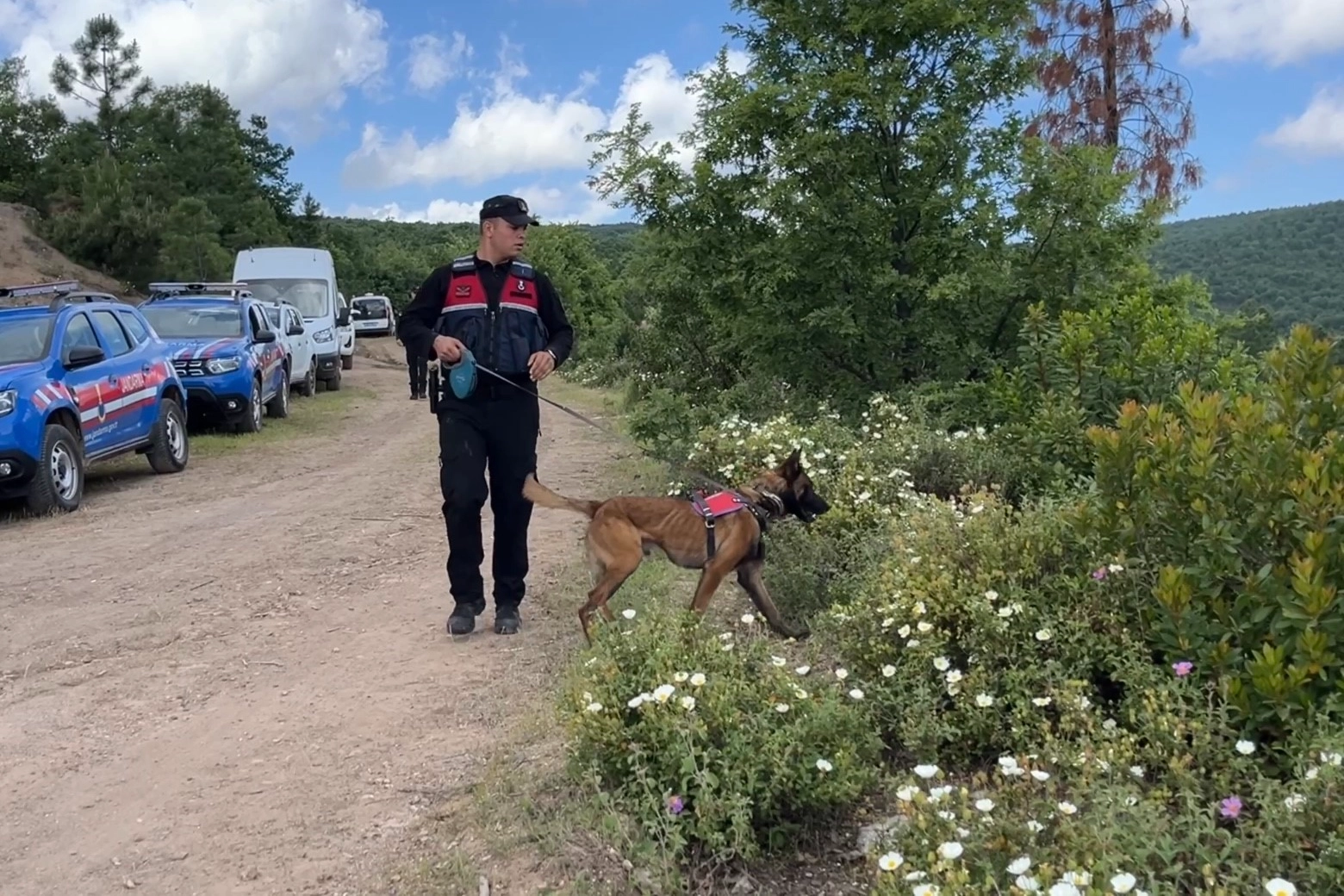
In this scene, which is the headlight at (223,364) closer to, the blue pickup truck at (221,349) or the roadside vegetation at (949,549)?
the blue pickup truck at (221,349)

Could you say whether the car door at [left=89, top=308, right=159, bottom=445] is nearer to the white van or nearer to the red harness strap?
the red harness strap

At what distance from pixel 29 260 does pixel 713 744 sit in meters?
34.7

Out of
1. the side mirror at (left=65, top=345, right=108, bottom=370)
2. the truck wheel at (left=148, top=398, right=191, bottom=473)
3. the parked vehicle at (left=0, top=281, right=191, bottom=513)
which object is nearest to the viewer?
the parked vehicle at (left=0, top=281, right=191, bottom=513)

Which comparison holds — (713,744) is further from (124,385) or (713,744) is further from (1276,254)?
(1276,254)

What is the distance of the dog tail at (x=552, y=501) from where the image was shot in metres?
4.95

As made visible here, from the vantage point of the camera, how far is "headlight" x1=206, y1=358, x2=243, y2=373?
14.1 m

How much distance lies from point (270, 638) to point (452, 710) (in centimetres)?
158

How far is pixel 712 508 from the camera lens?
488 cm

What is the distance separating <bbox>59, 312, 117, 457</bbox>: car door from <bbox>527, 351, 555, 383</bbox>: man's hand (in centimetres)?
606

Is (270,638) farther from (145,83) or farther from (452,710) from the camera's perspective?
(145,83)

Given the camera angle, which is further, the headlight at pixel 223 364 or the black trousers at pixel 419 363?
the headlight at pixel 223 364

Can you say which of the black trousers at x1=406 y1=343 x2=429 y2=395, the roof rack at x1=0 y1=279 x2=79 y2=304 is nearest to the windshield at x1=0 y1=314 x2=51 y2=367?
the roof rack at x1=0 y1=279 x2=79 y2=304

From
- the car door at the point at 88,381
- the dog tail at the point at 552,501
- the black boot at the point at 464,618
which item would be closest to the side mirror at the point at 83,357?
the car door at the point at 88,381

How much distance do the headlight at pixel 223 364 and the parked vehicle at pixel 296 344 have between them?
350 cm
